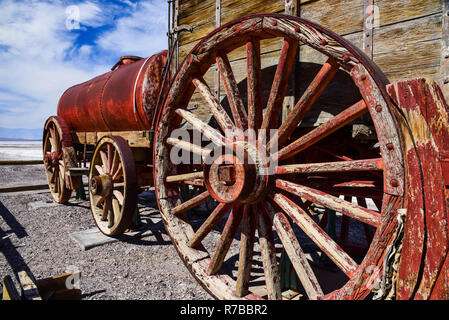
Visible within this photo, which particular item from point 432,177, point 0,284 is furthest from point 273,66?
point 0,284

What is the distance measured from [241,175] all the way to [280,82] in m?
0.63

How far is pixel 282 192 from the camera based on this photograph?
78.4 inches

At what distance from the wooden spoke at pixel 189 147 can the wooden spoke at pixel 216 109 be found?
9.8 inches

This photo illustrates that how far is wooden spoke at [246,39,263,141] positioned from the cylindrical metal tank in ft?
4.12

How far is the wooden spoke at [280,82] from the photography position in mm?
1782

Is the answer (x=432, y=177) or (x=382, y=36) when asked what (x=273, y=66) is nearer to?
(x=382, y=36)

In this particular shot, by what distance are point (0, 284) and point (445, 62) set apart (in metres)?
3.40

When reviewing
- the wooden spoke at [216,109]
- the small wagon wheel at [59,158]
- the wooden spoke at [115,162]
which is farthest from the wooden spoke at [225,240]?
the small wagon wheel at [59,158]

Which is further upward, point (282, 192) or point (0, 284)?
point (282, 192)

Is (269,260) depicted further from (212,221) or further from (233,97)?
A: (233,97)

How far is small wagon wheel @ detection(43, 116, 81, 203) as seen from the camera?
4.63m

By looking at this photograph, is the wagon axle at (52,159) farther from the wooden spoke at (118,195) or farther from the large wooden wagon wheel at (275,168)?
A: the large wooden wagon wheel at (275,168)

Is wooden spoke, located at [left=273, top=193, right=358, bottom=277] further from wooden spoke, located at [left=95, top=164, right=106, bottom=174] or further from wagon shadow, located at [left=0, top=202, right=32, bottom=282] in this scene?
wooden spoke, located at [left=95, top=164, right=106, bottom=174]

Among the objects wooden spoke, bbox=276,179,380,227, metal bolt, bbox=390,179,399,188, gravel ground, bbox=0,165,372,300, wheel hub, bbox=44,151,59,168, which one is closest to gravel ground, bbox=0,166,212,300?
gravel ground, bbox=0,165,372,300
